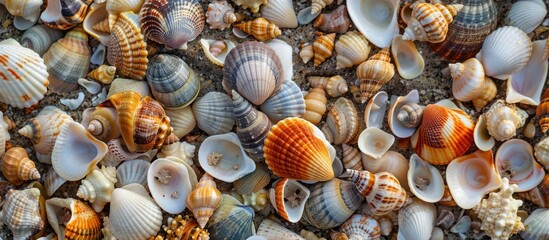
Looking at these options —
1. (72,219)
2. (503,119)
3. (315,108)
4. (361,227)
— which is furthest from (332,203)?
(72,219)

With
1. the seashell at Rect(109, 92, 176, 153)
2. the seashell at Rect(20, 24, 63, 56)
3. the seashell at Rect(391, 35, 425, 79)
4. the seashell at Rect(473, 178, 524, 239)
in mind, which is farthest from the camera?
the seashell at Rect(20, 24, 63, 56)

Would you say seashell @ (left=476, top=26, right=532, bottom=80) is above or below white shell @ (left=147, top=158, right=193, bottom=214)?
above

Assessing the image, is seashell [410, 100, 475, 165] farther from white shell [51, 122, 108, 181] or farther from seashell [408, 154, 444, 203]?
white shell [51, 122, 108, 181]

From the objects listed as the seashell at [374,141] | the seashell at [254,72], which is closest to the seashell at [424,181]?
the seashell at [374,141]

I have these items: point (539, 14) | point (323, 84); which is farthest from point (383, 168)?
point (539, 14)

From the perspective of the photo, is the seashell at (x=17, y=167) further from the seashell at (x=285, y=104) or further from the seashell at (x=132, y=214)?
the seashell at (x=285, y=104)

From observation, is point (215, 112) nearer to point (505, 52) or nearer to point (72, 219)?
point (72, 219)

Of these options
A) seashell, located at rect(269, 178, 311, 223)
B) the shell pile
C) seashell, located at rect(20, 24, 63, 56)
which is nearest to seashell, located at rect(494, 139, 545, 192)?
the shell pile

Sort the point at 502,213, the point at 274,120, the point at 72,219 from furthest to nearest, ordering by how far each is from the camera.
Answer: the point at 274,120
the point at 72,219
the point at 502,213
